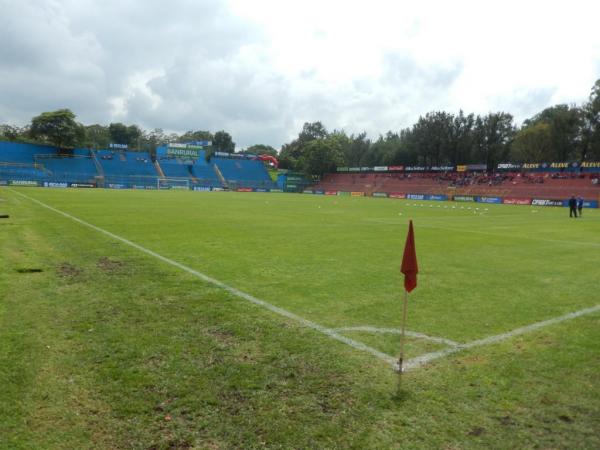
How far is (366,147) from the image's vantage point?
119 m

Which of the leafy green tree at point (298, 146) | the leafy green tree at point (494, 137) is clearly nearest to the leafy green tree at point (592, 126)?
the leafy green tree at point (494, 137)

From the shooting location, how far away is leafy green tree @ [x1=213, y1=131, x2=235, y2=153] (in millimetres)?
142000

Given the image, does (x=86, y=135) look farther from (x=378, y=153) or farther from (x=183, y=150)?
(x=378, y=153)

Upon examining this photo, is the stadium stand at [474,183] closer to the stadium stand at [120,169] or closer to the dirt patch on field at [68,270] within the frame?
the stadium stand at [120,169]

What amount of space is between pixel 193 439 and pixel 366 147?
120 meters

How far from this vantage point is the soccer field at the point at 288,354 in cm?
333

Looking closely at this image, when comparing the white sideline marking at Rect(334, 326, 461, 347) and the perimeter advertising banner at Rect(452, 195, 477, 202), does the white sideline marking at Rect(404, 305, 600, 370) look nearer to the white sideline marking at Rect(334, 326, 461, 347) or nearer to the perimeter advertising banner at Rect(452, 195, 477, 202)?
the white sideline marking at Rect(334, 326, 461, 347)

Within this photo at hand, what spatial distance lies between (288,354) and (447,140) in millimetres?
92249

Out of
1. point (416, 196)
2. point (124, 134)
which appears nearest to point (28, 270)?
point (416, 196)

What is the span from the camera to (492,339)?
5.30 m

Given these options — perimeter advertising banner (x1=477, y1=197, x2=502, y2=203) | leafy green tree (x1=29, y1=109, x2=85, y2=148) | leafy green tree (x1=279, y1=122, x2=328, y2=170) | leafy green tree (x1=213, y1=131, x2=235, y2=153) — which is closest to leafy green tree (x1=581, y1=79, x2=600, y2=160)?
perimeter advertising banner (x1=477, y1=197, x2=502, y2=203)

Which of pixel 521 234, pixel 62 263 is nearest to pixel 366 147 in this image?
pixel 521 234

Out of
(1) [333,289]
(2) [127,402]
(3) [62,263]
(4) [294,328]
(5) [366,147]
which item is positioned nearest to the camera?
(2) [127,402]

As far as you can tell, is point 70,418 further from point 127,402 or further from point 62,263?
point 62,263
